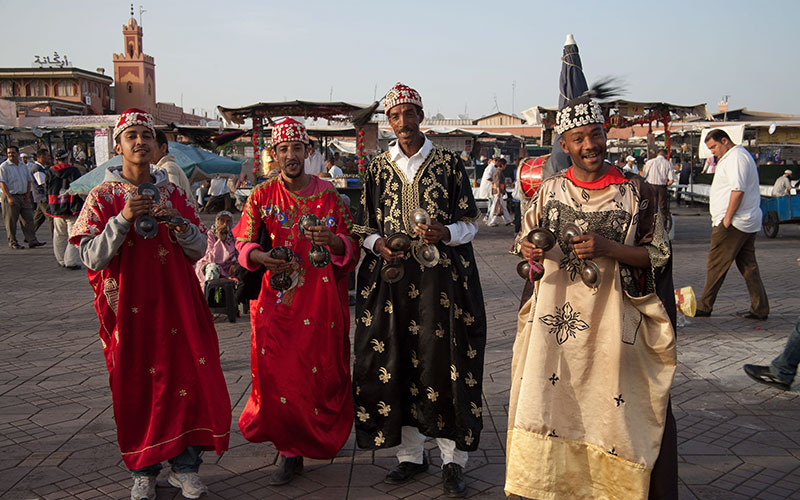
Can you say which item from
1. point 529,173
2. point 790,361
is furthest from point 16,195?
point 790,361

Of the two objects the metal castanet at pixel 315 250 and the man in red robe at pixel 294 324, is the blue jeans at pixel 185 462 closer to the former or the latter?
the man in red robe at pixel 294 324

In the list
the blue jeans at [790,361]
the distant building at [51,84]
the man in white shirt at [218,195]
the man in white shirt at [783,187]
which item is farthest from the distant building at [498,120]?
the blue jeans at [790,361]

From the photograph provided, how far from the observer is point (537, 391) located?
3141 mm

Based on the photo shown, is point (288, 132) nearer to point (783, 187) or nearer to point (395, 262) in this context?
point (395, 262)

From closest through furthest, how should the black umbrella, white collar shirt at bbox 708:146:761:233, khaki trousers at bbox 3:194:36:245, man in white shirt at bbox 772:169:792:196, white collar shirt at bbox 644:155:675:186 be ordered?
white collar shirt at bbox 708:146:761:233 → the black umbrella → khaki trousers at bbox 3:194:36:245 → man in white shirt at bbox 772:169:792:196 → white collar shirt at bbox 644:155:675:186

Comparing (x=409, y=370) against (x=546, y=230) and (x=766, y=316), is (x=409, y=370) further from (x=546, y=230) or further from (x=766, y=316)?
(x=766, y=316)

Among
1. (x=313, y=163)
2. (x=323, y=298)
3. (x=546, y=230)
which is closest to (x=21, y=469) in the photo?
(x=323, y=298)

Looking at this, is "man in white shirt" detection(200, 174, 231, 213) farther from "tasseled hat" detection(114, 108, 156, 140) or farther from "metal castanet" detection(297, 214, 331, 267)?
"metal castanet" detection(297, 214, 331, 267)

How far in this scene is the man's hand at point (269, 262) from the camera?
3693 millimetres

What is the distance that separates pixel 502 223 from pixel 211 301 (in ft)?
36.6

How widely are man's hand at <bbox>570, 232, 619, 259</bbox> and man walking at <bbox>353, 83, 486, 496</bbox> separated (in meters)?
0.88

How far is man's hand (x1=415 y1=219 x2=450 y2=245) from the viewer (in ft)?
11.6

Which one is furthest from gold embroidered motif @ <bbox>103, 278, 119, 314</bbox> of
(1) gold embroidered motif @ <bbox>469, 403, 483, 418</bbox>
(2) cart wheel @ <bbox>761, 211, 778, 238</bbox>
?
(2) cart wheel @ <bbox>761, 211, 778, 238</bbox>

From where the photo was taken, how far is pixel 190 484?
3.64m
